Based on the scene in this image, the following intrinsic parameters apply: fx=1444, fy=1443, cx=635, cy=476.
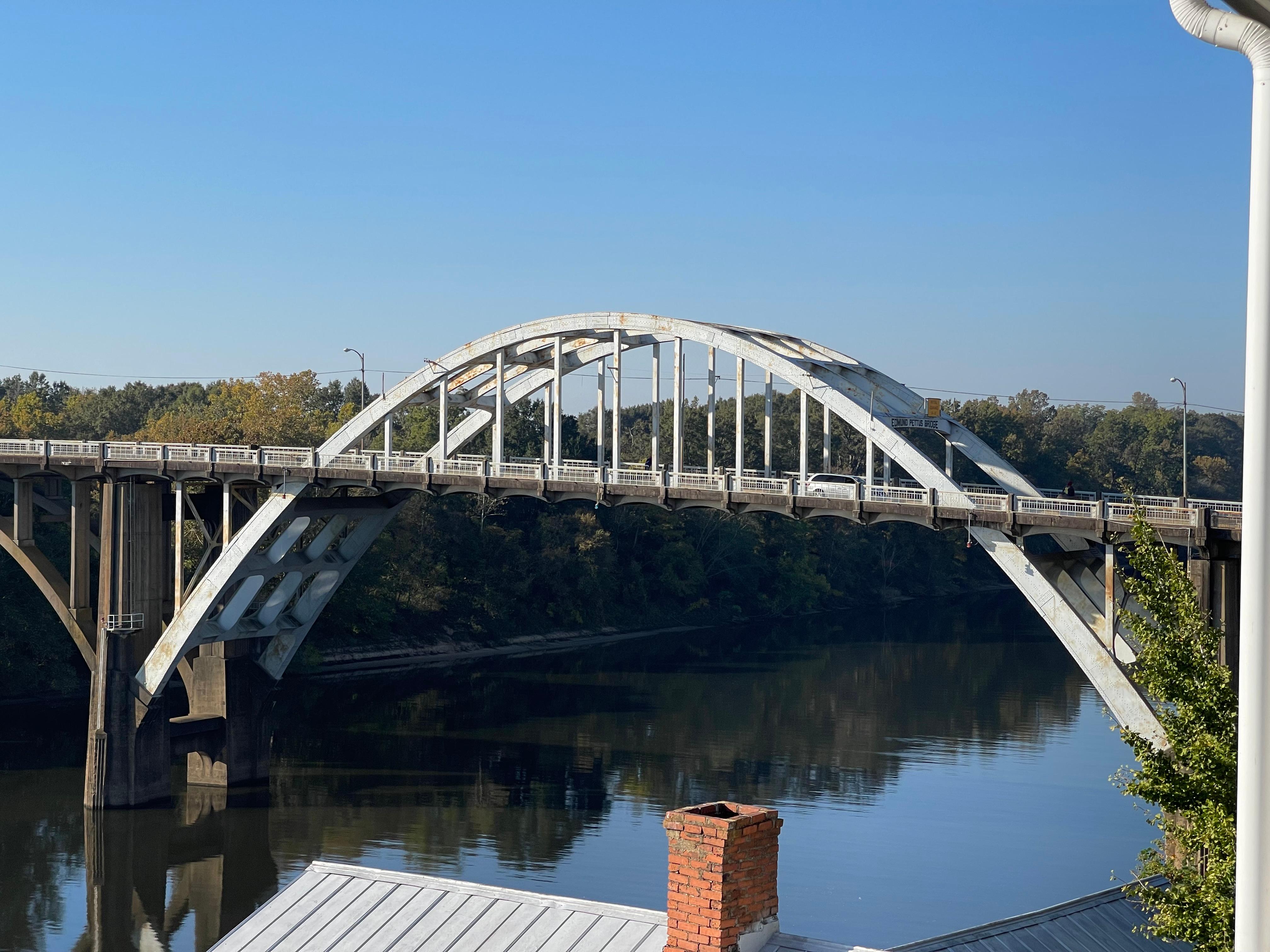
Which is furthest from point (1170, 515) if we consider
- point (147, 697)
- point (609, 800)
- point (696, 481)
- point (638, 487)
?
point (147, 697)

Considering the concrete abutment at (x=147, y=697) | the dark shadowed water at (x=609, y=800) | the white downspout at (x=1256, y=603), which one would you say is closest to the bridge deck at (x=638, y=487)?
the concrete abutment at (x=147, y=697)

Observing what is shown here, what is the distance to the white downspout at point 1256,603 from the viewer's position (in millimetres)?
6285

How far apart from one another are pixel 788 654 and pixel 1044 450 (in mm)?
60228

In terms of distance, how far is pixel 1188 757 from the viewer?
17531 millimetres

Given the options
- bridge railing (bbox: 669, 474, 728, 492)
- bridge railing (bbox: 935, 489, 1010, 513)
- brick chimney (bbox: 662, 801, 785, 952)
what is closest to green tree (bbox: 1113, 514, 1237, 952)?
brick chimney (bbox: 662, 801, 785, 952)

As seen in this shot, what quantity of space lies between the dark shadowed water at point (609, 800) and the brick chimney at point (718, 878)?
18.9 meters

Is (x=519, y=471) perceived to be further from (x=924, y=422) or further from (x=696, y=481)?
(x=924, y=422)

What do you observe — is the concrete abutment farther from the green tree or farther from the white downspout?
the white downspout

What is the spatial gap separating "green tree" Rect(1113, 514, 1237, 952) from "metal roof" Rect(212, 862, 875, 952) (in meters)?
5.40

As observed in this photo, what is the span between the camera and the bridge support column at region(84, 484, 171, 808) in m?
45.4

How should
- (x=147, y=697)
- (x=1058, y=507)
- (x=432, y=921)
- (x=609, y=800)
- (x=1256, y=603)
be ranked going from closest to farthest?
(x=1256, y=603)
(x=432, y=921)
(x=1058, y=507)
(x=147, y=697)
(x=609, y=800)

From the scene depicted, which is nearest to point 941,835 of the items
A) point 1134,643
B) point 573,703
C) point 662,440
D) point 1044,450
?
point 1134,643

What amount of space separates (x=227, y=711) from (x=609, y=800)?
13066 mm

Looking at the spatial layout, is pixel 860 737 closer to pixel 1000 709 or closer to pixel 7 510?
pixel 1000 709
